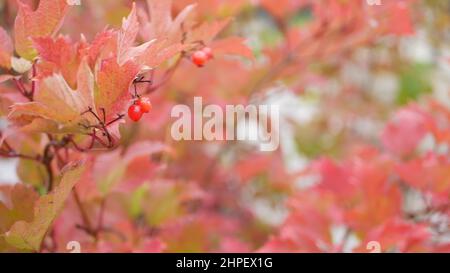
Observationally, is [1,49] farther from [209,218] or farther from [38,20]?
[209,218]

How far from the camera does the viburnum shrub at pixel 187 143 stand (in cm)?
57

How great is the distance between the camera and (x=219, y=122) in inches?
36.2

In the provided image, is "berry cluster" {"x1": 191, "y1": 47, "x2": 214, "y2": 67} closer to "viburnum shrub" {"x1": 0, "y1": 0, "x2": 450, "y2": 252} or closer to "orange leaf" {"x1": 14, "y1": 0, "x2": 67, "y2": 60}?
"viburnum shrub" {"x1": 0, "y1": 0, "x2": 450, "y2": 252}

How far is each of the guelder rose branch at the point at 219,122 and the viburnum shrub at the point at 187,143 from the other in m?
0.03

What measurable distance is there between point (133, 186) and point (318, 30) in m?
0.44

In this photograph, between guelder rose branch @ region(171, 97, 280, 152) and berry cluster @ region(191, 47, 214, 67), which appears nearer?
berry cluster @ region(191, 47, 214, 67)

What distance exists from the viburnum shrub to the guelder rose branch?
1.3 inches

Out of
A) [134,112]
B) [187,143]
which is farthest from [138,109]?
[187,143]

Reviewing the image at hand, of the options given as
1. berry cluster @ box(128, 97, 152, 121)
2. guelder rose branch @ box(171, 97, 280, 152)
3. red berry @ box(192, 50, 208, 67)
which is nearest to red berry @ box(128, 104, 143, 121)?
berry cluster @ box(128, 97, 152, 121)

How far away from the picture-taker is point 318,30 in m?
1.08

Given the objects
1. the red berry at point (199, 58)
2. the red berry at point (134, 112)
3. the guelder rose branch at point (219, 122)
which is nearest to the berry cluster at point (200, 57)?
the red berry at point (199, 58)

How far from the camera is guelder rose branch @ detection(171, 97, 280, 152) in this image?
2.92 feet
